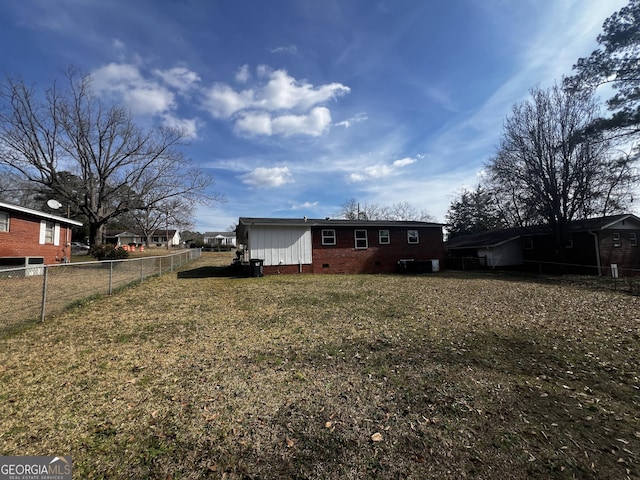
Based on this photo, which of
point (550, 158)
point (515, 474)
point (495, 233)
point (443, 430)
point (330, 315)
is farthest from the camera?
point (495, 233)

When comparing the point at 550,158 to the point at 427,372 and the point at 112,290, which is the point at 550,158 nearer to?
the point at 427,372

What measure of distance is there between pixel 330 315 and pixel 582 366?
5053 mm

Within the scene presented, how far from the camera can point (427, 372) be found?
443 cm

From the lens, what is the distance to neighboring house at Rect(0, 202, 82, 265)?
13727mm

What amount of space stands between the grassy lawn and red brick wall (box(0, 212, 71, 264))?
11248 mm

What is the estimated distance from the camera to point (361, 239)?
18.4m

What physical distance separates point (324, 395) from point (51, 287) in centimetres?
805

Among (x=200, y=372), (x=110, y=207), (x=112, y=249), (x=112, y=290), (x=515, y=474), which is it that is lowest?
(x=515, y=474)

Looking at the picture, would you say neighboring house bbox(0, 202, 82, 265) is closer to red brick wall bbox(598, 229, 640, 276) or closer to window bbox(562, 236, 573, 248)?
window bbox(562, 236, 573, 248)

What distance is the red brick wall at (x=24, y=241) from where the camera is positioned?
1384 centimetres

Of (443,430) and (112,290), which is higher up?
(112,290)

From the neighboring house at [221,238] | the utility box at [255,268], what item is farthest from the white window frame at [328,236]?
the neighboring house at [221,238]

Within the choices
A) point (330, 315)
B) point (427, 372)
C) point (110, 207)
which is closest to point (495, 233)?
point (330, 315)

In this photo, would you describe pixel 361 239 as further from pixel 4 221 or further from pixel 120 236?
pixel 120 236
